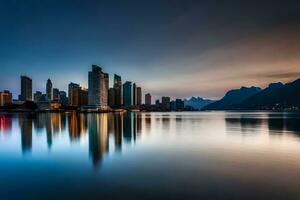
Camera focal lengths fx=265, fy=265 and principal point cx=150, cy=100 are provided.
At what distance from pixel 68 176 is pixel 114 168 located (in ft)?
11.3

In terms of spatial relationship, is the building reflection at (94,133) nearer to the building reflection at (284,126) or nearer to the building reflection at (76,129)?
the building reflection at (76,129)

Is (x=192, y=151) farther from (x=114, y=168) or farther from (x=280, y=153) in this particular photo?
(x=114, y=168)

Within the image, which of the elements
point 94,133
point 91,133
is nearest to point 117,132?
point 94,133

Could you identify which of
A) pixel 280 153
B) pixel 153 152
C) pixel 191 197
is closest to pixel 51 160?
pixel 153 152

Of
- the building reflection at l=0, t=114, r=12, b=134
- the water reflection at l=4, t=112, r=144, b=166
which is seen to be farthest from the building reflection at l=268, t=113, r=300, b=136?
the building reflection at l=0, t=114, r=12, b=134

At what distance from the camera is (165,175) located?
17078 millimetres

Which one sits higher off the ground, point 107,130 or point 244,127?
point 107,130

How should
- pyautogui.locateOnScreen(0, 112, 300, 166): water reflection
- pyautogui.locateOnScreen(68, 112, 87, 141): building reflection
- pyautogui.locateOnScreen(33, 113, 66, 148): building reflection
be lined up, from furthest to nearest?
pyautogui.locateOnScreen(33, 113, 66, 148): building reflection < pyautogui.locateOnScreen(68, 112, 87, 141): building reflection < pyautogui.locateOnScreen(0, 112, 300, 166): water reflection

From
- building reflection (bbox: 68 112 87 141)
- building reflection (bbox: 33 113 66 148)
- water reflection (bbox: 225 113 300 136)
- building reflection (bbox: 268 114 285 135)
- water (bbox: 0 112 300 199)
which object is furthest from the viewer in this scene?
water reflection (bbox: 225 113 300 136)

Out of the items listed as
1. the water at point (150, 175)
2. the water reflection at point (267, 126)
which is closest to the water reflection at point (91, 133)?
the water at point (150, 175)

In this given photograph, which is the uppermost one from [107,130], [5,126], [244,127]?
[5,126]

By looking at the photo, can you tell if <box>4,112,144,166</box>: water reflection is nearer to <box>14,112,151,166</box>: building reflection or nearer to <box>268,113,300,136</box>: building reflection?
<box>14,112,151,166</box>: building reflection

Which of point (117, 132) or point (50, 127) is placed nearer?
point (117, 132)

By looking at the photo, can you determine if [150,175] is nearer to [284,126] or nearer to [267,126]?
[267,126]
